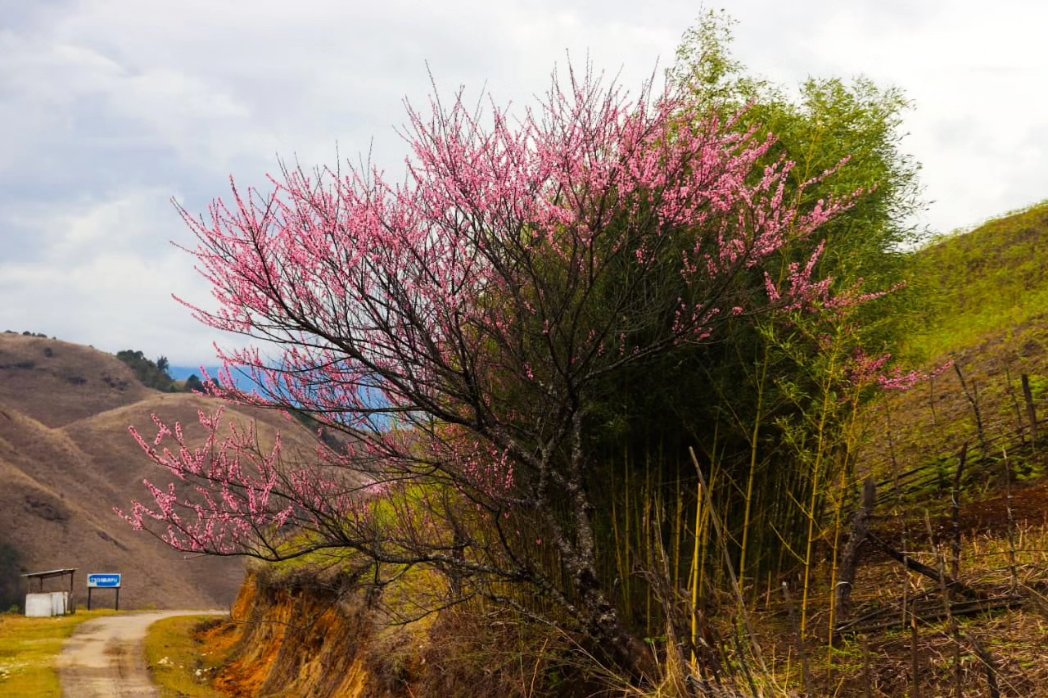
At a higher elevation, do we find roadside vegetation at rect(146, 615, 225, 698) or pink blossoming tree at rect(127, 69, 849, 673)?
pink blossoming tree at rect(127, 69, 849, 673)

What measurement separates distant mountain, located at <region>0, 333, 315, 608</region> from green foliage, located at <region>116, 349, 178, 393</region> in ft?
6.11

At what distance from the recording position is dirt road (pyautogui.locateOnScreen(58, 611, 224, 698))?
540 inches

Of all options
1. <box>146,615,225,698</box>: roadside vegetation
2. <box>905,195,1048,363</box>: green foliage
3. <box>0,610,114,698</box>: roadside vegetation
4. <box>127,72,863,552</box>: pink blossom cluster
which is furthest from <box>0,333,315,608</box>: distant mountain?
<box>127,72,863,552</box>: pink blossom cluster

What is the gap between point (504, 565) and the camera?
25.3 ft

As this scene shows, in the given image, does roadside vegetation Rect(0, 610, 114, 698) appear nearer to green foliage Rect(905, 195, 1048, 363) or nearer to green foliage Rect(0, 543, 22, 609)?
green foliage Rect(905, 195, 1048, 363)

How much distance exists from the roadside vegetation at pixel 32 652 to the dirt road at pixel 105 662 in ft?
0.61

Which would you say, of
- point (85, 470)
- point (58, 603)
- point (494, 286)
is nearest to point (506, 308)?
point (494, 286)

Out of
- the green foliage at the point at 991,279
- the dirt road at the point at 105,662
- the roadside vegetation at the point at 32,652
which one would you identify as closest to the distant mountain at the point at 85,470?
the roadside vegetation at the point at 32,652

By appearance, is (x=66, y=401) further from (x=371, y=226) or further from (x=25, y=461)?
(x=371, y=226)

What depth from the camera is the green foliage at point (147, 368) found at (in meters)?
123

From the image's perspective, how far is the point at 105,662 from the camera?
16.2 meters

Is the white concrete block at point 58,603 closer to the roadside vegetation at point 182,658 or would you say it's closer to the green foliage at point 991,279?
the roadside vegetation at point 182,658

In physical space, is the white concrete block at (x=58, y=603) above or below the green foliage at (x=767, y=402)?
below

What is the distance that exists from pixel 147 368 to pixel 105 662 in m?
118
